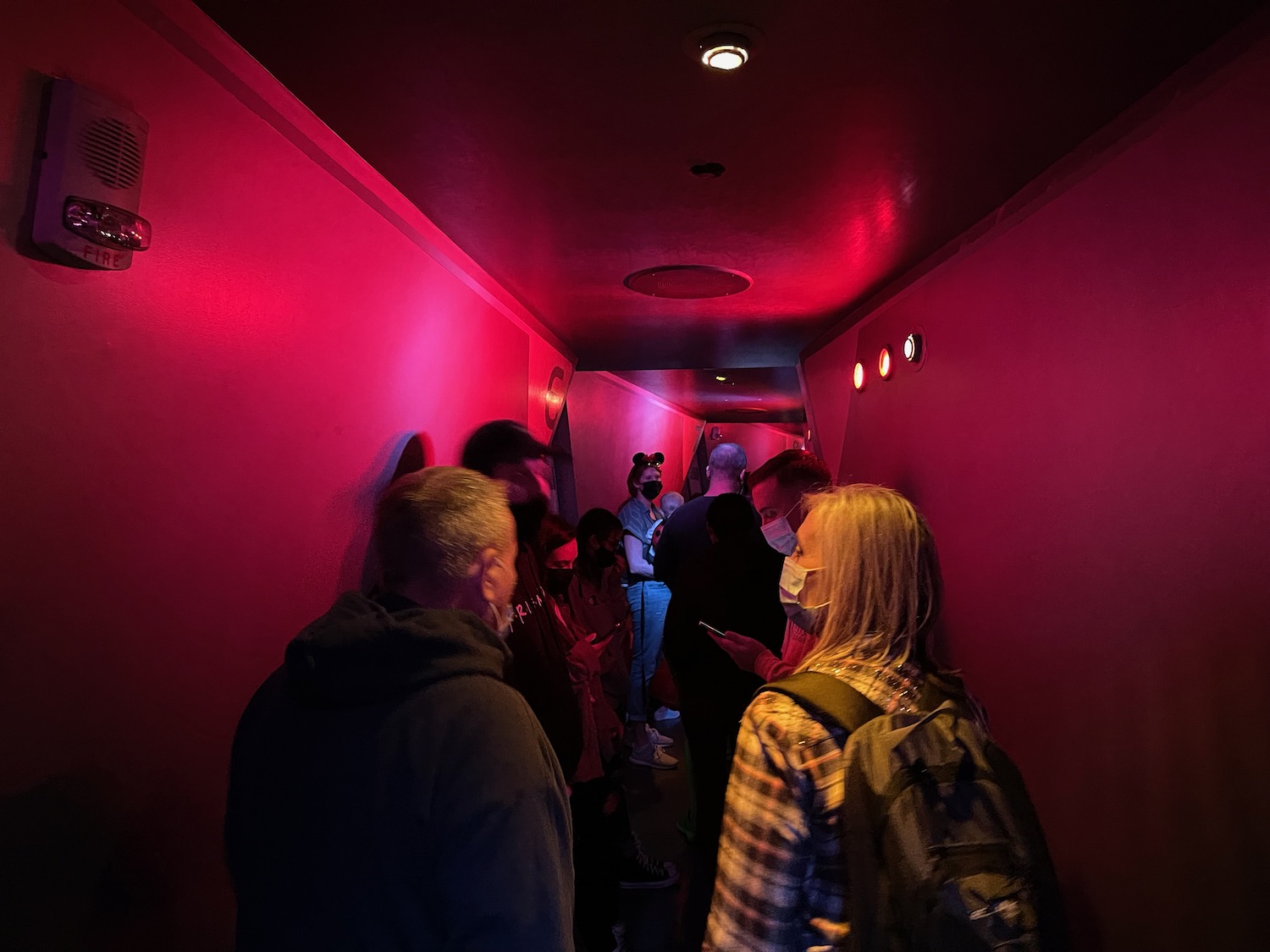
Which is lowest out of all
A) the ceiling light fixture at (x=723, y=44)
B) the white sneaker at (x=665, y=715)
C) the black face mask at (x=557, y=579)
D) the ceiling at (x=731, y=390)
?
the white sneaker at (x=665, y=715)

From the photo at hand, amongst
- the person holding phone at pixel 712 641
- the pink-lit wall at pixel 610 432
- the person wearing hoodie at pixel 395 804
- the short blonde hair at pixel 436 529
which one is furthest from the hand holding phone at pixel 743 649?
the pink-lit wall at pixel 610 432

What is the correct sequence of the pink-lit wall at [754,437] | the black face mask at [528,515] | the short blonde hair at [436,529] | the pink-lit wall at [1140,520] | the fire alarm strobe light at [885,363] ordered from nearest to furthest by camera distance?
the short blonde hair at [436,529]
the pink-lit wall at [1140,520]
the black face mask at [528,515]
the fire alarm strobe light at [885,363]
the pink-lit wall at [754,437]

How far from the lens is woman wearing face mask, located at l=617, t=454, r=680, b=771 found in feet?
17.6

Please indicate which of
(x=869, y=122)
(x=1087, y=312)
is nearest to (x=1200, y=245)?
(x=1087, y=312)

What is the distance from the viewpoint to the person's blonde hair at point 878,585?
1.41m

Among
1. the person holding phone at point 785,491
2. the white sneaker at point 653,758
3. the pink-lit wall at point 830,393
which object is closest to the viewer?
the person holding phone at point 785,491

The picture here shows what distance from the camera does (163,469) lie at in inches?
62.6

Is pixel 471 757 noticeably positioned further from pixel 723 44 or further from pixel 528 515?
pixel 723 44

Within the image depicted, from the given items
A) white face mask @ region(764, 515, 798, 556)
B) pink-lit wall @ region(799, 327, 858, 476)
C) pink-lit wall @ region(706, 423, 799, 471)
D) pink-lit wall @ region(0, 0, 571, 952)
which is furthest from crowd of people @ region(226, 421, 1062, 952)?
pink-lit wall @ region(706, 423, 799, 471)

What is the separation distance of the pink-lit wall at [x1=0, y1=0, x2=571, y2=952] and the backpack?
1.20m

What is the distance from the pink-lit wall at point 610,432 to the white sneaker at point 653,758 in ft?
7.54

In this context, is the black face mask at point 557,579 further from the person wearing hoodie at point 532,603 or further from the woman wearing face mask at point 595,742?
the person wearing hoodie at point 532,603

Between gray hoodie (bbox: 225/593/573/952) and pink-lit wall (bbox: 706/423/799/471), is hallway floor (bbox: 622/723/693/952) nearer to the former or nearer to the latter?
gray hoodie (bbox: 225/593/573/952)

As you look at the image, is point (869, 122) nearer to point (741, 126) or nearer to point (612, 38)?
point (741, 126)
